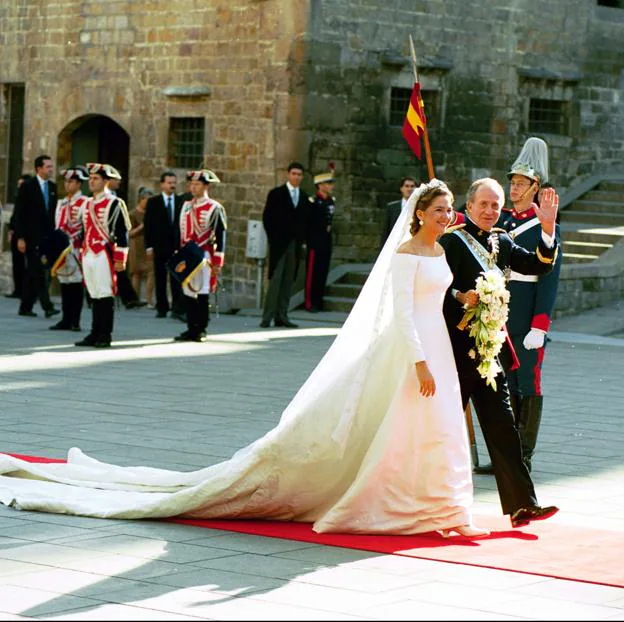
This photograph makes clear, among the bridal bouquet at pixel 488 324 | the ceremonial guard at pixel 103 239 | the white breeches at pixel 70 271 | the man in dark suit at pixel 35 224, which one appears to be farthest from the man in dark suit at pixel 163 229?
the bridal bouquet at pixel 488 324

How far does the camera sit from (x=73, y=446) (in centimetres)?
1109

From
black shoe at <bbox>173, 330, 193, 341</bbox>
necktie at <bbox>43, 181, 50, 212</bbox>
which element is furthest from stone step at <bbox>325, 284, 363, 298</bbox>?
black shoe at <bbox>173, 330, 193, 341</bbox>

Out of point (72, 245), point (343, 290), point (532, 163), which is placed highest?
point (532, 163)

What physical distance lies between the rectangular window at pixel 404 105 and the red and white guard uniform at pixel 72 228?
7.73 metres

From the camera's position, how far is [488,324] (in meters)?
8.88

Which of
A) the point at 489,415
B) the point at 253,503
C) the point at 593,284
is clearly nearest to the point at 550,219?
the point at 489,415

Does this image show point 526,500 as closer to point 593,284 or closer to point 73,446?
point 73,446

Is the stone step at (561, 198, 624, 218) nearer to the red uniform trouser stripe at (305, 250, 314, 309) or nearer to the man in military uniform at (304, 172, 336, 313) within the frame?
the man in military uniform at (304, 172, 336, 313)

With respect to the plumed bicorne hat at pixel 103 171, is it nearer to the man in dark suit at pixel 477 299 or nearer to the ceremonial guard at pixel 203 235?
the ceremonial guard at pixel 203 235

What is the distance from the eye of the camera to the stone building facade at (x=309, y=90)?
2530cm

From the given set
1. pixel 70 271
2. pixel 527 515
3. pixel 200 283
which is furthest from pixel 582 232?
pixel 527 515

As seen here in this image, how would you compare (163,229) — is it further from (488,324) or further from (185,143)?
(488,324)

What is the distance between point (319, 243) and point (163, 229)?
224 centimetres

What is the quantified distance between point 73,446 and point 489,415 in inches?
129
